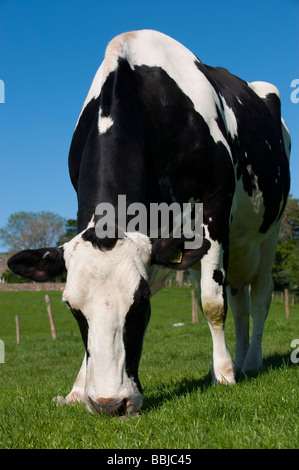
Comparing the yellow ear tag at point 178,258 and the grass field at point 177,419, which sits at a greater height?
the yellow ear tag at point 178,258

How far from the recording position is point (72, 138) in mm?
5730

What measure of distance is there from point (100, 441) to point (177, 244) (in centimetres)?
160

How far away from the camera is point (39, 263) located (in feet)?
13.5

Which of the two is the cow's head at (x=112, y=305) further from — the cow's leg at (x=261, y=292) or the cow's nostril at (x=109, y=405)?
the cow's leg at (x=261, y=292)

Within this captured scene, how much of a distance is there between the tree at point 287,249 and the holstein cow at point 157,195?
4026 cm

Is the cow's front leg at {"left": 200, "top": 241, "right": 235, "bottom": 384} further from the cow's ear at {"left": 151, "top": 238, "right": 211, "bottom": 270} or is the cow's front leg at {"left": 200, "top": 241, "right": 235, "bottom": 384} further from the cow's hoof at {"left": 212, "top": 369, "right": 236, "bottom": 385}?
the cow's ear at {"left": 151, "top": 238, "right": 211, "bottom": 270}

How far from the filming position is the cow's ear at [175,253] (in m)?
4.02

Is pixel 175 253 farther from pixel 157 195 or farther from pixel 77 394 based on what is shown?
pixel 77 394

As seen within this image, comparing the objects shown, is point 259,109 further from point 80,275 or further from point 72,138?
point 80,275

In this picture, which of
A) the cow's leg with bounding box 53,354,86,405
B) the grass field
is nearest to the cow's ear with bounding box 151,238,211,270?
the grass field

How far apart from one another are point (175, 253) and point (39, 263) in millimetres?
1083

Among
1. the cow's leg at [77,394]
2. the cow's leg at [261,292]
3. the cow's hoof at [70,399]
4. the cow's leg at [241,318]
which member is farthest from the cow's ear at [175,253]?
the cow's leg at [241,318]

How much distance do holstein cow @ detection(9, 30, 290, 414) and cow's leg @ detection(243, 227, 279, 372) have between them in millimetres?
17

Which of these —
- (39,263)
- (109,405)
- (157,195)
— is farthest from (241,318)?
(109,405)
